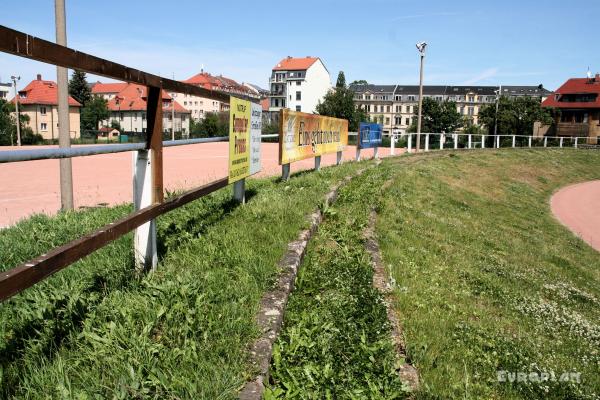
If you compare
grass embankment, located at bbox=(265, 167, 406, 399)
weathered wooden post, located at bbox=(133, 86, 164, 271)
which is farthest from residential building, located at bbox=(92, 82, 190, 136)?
grass embankment, located at bbox=(265, 167, 406, 399)

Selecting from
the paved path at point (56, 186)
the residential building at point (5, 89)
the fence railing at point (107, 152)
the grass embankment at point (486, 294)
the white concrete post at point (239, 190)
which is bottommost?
the grass embankment at point (486, 294)

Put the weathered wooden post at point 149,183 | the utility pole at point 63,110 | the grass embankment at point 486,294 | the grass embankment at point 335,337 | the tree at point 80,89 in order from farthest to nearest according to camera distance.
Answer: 1. the tree at point 80,89
2. the utility pole at point 63,110
3. the weathered wooden post at point 149,183
4. the grass embankment at point 486,294
5. the grass embankment at point 335,337

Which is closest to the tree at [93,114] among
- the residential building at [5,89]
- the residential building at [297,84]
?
the residential building at [297,84]

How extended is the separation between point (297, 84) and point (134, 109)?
89964 millimetres

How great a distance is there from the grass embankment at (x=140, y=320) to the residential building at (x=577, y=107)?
81562mm

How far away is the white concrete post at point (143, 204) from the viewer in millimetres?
3643

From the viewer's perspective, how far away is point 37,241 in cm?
456

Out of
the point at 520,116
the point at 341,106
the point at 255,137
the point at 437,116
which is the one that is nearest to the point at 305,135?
the point at 255,137

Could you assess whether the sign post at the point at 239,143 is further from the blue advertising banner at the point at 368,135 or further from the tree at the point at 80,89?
the tree at the point at 80,89

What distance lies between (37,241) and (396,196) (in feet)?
23.8

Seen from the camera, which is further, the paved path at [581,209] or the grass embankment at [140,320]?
the paved path at [581,209]

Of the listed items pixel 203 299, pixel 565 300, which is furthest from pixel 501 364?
pixel 565 300

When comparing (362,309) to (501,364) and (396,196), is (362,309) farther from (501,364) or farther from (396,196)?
(396,196)

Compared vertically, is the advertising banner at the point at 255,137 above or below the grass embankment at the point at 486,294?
above
